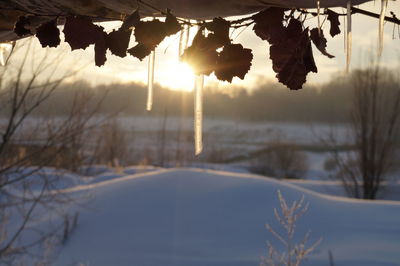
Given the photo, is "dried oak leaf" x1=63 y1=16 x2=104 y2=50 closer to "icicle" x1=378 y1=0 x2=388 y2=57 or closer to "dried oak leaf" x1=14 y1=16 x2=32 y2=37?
"dried oak leaf" x1=14 y1=16 x2=32 y2=37

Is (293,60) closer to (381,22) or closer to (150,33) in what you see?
(381,22)

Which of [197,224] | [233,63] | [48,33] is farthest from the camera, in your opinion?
[197,224]

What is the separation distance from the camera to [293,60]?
41.4 inches

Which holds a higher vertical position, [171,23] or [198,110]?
[171,23]

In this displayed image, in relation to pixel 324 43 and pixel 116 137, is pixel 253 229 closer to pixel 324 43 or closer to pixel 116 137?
pixel 324 43

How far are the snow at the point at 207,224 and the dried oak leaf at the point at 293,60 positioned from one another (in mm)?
4217

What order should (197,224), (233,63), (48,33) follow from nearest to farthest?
(233,63), (48,33), (197,224)

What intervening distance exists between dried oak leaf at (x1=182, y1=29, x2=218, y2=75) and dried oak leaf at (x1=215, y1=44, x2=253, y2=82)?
0.06 ft

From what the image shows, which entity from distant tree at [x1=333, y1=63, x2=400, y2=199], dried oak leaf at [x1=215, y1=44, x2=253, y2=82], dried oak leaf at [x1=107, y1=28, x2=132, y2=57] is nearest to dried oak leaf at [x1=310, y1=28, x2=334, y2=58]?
dried oak leaf at [x1=215, y1=44, x2=253, y2=82]

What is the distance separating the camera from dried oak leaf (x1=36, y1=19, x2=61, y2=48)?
1176 mm

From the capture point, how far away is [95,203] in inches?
275

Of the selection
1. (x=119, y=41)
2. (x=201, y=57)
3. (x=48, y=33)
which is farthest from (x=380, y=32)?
(x=48, y=33)

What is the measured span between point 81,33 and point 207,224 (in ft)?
17.4

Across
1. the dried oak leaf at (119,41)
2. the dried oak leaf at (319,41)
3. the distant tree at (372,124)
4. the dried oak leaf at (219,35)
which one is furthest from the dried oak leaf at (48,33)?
the distant tree at (372,124)
